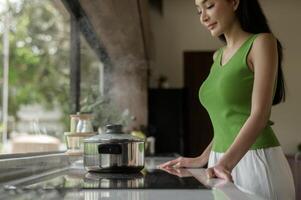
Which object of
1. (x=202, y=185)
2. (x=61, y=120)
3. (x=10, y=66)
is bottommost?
(x=202, y=185)

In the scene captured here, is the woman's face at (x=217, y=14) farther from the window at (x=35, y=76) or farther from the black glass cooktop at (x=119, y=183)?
the window at (x=35, y=76)

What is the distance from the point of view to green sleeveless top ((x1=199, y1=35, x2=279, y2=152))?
1197 millimetres

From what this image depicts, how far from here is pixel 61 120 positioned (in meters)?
2.28

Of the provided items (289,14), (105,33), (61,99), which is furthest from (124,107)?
(289,14)

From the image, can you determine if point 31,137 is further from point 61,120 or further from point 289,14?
point 289,14

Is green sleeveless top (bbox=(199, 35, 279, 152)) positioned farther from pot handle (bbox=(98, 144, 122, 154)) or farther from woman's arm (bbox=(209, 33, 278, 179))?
pot handle (bbox=(98, 144, 122, 154))

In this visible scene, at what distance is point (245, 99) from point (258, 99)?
13 centimetres

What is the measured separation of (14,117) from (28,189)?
1230mm

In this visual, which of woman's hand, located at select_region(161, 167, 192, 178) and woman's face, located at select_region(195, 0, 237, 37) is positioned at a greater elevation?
woman's face, located at select_region(195, 0, 237, 37)

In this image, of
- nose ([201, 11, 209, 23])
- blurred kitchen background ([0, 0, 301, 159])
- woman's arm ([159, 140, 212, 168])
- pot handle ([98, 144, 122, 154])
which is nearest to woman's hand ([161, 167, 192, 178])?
woman's arm ([159, 140, 212, 168])

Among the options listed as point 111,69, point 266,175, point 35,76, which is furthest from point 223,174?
point 111,69

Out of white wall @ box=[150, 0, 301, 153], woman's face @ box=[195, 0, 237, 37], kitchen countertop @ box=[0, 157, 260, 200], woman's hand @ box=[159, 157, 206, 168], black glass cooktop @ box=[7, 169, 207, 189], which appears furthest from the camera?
white wall @ box=[150, 0, 301, 153]

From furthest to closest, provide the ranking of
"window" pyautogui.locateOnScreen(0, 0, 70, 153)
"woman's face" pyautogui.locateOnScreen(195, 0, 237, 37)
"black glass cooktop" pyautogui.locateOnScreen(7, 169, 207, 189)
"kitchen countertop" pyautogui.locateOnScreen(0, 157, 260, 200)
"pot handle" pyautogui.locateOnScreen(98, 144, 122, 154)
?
"window" pyautogui.locateOnScreen(0, 0, 70, 153) < "woman's face" pyautogui.locateOnScreen(195, 0, 237, 37) < "pot handle" pyautogui.locateOnScreen(98, 144, 122, 154) < "black glass cooktop" pyautogui.locateOnScreen(7, 169, 207, 189) < "kitchen countertop" pyautogui.locateOnScreen(0, 157, 260, 200)

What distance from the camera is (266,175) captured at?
1138 mm
